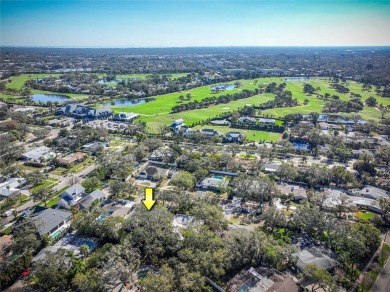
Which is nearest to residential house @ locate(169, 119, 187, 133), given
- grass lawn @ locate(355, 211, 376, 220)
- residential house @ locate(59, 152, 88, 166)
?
residential house @ locate(59, 152, 88, 166)

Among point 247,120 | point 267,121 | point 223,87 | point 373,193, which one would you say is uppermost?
point 223,87

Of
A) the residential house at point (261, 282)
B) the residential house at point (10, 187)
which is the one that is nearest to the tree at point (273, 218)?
the residential house at point (261, 282)

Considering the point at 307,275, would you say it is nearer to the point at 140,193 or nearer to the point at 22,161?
the point at 140,193

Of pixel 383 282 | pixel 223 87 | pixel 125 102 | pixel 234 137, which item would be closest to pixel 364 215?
pixel 383 282

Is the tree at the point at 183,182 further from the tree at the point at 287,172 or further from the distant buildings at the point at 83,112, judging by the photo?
the distant buildings at the point at 83,112

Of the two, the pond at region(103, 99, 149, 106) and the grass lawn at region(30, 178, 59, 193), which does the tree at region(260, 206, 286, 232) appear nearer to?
the grass lawn at region(30, 178, 59, 193)

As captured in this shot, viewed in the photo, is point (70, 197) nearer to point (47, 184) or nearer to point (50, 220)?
point (50, 220)
